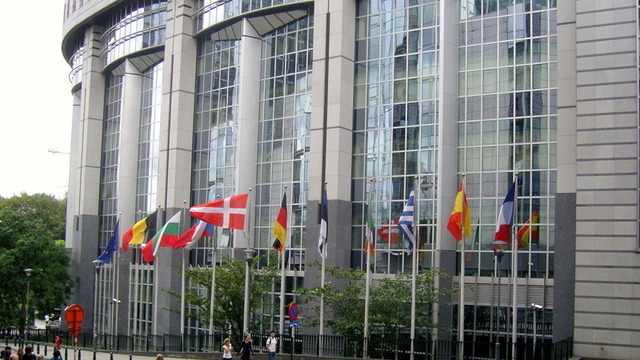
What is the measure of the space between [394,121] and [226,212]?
13.1 meters

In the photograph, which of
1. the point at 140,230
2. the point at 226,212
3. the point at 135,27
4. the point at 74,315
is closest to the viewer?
the point at 74,315

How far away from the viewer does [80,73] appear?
268 feet

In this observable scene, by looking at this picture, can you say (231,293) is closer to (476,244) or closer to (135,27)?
(476,244)

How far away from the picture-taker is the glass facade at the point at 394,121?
1847 inches

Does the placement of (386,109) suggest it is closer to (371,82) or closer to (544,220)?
(371,82)

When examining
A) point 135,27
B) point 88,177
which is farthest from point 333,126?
point 88,177

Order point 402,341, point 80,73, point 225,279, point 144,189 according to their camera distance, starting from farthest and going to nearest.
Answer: point 80,73 → point 144,189 → point 225,279 → point 402,341

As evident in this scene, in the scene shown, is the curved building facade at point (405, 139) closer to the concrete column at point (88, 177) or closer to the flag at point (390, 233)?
the flag at point (390, 233)

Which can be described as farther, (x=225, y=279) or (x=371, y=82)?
(x=371, y=82)

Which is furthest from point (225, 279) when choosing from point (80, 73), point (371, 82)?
point (80, 73)

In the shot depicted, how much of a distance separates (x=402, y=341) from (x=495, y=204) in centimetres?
973

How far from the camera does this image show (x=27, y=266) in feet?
212

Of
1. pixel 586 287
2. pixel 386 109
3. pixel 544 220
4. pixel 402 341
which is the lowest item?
pixel 402 341

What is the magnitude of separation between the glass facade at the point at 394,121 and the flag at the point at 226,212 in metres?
9.89
